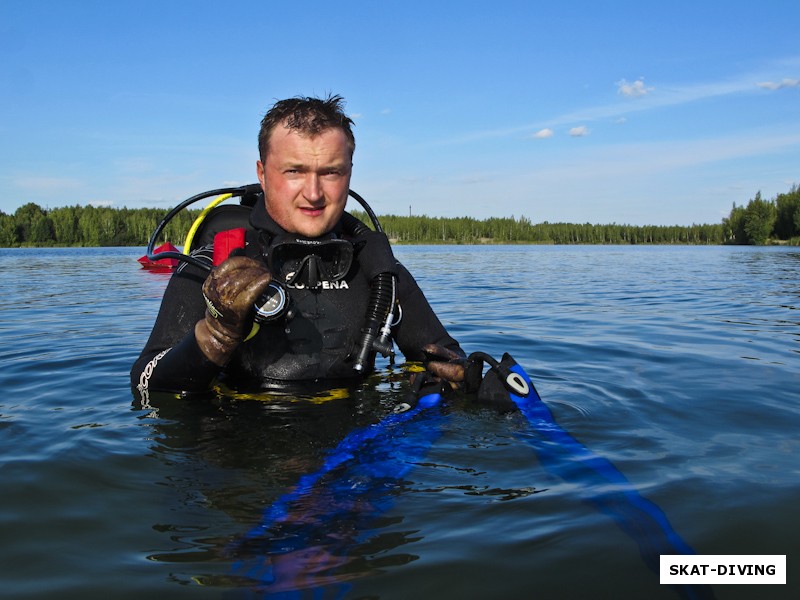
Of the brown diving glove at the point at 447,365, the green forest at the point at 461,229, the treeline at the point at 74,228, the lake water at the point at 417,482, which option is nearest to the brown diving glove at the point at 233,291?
the lake water at the point at 417,482

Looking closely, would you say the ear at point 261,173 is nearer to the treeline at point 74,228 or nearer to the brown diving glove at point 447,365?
the brown diving glove at point 447,365

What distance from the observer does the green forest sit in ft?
254

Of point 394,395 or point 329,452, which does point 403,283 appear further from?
point 329,452

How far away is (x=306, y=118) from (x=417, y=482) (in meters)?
2.06

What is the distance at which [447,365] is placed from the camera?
3906 millimetres

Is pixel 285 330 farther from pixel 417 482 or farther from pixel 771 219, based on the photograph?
pixel 771 219

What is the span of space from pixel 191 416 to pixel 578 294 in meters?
10.5

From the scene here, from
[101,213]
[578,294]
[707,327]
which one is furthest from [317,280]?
[101,213]

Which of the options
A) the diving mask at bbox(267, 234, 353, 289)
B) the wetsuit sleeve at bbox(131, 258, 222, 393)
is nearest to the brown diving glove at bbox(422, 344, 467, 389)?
the diving mask at bbox(267, 234, 353, 289)

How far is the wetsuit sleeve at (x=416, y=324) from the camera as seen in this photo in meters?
4.18

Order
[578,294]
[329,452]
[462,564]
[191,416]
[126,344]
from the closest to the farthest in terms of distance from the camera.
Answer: [462,564] → [329,452] → [191,416] → [126,344] → [578,294]

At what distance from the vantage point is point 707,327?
7.78m

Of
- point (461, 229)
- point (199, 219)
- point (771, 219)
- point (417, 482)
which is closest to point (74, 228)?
point (461, 229)

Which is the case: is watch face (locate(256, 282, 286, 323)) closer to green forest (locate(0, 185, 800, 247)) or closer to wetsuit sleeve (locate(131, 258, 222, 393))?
wetsuit sleeve (locate(131, 258, 222, 393))
